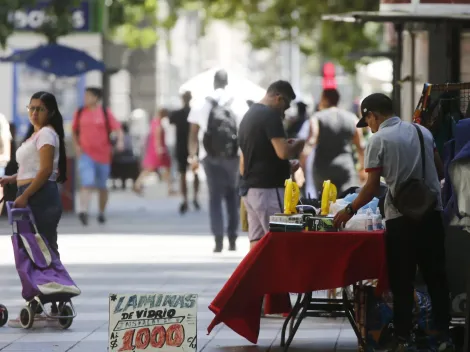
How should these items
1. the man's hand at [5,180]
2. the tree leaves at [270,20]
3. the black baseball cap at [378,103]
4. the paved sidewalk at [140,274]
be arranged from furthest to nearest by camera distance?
the tree leaves at [270,20]
the man's hand at [5,180]
the paved sidewalk at [140,274]
the black baseball cap at [378,103]

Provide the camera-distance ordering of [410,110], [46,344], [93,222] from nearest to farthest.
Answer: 1. [46,344]
2. [410,110]
3. [93,222]

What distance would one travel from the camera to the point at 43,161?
1124 centimetres

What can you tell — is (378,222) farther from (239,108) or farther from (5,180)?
(239,108)

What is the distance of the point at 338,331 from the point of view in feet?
36.4

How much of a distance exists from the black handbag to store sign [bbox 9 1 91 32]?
15.4 meters

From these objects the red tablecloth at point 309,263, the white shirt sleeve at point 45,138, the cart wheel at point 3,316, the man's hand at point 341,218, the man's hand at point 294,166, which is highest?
the white shirt sleeve at point 45,138

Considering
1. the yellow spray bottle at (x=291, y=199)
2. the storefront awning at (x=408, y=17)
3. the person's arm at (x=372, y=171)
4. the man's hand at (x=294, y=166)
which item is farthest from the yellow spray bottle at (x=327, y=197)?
the storefront awning at (x=408, y=17)

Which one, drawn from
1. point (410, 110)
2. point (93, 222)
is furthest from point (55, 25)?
point (410, 110)

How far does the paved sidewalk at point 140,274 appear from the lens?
1053 cm

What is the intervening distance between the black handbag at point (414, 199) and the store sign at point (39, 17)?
15.4 metres

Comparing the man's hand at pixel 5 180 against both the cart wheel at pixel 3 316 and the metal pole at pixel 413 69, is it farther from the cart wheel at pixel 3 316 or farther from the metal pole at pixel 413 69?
the metal pole at pixel 413 69

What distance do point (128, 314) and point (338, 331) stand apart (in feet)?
8.66

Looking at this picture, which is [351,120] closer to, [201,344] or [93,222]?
[201,344]

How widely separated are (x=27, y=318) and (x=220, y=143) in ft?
17.3
